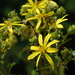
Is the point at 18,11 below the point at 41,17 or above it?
above

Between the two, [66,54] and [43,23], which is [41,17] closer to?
[43,23]

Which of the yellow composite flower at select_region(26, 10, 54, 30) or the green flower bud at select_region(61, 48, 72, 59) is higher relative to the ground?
the yellow composite flower at select_region(26, 10, 54, 30)

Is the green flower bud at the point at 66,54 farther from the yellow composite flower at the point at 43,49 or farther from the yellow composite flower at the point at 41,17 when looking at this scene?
the yellow composite flower at the point at 41,17

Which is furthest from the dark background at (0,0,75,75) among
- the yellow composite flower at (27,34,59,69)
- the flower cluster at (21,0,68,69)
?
the yellow composite flower at (27,34,59,69)

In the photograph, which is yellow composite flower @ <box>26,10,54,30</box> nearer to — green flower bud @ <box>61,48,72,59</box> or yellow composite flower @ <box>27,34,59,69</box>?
yellow composite flower @ <box>27,34,59,69</box>

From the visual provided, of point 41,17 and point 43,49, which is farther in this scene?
point 41,17

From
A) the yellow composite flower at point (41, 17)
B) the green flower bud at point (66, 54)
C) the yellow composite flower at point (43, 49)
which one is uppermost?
the yellow composite flower at point (41, 17)

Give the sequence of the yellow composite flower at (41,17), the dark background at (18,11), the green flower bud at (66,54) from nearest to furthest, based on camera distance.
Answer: the green flower bud at (66,54) < the yellow composite flower at (41,17) < the dark background at (18,11)

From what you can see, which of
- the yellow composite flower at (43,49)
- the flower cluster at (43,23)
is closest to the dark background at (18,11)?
the flower cluster at (43,23)

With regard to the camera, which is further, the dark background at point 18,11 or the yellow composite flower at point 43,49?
the dark background at point 18,11

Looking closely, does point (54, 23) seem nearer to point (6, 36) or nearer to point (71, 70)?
point (6, 36)

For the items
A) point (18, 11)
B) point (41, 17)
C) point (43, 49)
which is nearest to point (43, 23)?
point (41, 17)
